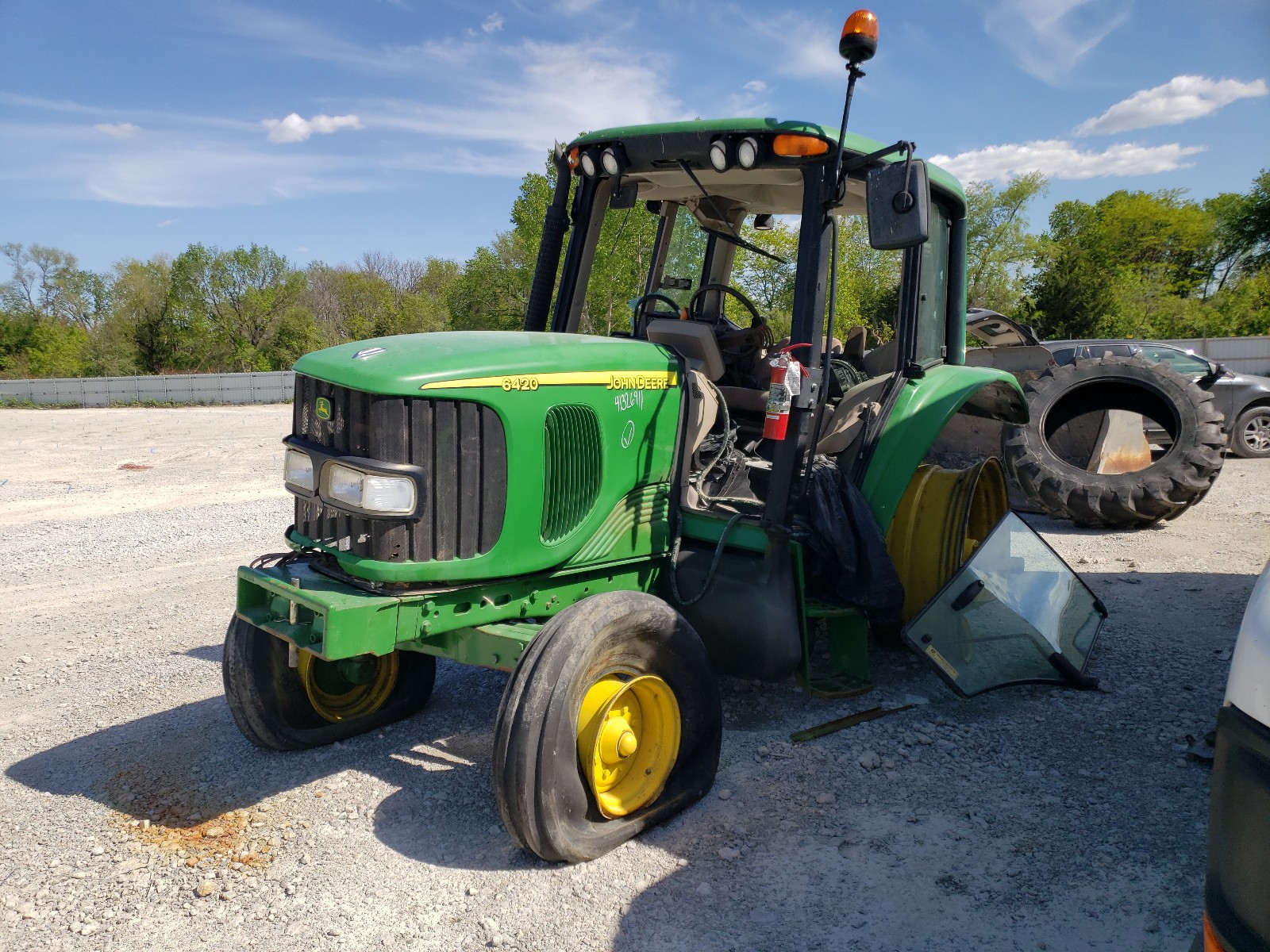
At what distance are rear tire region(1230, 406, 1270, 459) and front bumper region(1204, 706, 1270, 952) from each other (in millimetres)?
12432

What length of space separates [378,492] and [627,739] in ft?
3.76

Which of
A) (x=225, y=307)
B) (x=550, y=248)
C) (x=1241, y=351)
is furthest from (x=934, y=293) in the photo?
(x=225, y=307)

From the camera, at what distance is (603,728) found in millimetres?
2998

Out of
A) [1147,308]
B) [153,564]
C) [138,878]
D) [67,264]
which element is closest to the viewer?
[138,878]

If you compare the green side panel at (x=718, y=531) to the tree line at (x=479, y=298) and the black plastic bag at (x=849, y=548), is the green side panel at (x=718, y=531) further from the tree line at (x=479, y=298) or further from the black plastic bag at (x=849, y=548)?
the tree line at (x=479, y=298)

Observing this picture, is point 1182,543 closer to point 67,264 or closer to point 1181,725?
point 1181,725

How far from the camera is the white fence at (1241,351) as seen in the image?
2744cm

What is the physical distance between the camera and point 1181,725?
12.7ft

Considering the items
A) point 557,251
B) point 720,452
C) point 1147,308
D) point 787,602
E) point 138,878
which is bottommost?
point 138,878

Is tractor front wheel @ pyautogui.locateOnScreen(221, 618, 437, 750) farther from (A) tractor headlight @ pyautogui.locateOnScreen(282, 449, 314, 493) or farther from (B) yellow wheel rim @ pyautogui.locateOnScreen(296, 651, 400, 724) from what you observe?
(A) tractor headlight @ pyautogui.locateOnScreen(282, 449, 314, 493)

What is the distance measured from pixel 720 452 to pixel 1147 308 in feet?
144

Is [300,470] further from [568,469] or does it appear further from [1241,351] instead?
[1241,351]

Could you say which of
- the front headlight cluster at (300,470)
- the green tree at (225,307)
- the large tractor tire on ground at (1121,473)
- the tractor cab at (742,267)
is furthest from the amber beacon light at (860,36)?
the green tree at (225,307)

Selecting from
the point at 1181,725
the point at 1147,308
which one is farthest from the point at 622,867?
the point at 1147,308
